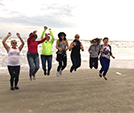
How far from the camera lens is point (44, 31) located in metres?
6.56

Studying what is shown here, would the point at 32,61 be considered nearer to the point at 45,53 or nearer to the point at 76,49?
the point at 45,53

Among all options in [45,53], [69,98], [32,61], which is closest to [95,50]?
[45,53]

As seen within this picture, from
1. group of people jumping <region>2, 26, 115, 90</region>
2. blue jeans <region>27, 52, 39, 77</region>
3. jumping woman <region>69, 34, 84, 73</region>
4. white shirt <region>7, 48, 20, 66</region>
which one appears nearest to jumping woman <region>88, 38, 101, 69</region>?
group of people jumping <region>2, 26, 115, 90</region>

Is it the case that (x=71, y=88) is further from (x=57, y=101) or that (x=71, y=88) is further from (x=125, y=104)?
(x=125, y=104)

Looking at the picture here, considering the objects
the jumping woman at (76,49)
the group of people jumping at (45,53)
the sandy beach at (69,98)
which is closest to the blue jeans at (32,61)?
the group of people jumping at (45,53)

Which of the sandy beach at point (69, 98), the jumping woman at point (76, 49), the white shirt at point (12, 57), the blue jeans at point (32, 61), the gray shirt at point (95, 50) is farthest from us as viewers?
the gray shirt at point (95, 50)

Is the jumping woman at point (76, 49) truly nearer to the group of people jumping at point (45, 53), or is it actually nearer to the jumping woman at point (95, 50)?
the group of people jumping at point (45, 53)

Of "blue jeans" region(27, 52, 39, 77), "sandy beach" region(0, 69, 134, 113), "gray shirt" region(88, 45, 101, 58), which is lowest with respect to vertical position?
"sandy beach" region(0, 69, 134, 113)

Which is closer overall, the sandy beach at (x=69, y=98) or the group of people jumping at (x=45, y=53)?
the sandy beach at (x=69, y=98)

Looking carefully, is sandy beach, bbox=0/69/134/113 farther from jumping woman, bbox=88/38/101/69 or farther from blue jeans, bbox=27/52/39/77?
jumping woman, bbox=88/38/101/69

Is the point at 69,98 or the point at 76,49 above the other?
the point at 76,49

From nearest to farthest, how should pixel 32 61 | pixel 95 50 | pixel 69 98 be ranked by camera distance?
pixel 69 98 < pixel 32 61 < pixel 95 50

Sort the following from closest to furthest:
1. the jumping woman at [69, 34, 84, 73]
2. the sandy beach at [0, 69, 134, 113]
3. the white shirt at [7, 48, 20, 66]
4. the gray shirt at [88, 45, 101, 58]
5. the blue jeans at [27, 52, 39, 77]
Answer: the sandy beach at [0, 69, 134, 113]
the white shirt at [7, 48, 20, 66]
the blue jeans at [27, 52, 39, 77]
the jumping woman at [69, 34, 84, 73]
the gray shirt at [88, 45, 101, 58]

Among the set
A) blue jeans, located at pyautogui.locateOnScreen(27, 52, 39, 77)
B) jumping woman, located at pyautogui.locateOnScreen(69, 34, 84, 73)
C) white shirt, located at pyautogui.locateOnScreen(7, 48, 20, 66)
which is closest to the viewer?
white shirt, located at pyautogui.locateOnScreen(7, 48, 20, 66)
